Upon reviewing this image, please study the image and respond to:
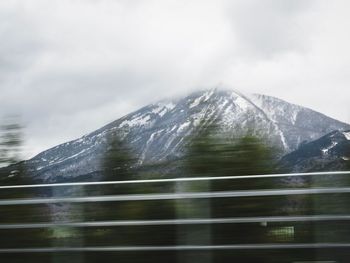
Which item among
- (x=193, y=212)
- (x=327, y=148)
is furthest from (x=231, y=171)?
(x=327, y=148)

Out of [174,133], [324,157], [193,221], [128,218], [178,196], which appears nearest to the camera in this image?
[193,221]

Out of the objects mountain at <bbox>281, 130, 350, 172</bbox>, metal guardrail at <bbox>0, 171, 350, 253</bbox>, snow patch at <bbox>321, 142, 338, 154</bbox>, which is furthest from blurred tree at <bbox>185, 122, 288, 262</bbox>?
snow patch at <bbox>321, 142, 338, 154</bbox>

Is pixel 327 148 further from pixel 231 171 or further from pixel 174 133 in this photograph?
pixel 174 133

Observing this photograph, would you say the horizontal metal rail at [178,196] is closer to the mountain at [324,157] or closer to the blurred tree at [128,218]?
the blurred tree at [128,218]

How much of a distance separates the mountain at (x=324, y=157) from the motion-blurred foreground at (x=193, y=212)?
0.85 feet

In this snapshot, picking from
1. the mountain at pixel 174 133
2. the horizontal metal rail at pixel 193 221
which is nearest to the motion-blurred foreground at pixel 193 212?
the horizontal metal rail at pixel 193 221

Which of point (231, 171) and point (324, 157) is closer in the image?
point (231, 171)

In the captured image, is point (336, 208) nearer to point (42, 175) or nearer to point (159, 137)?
point (159, 137)

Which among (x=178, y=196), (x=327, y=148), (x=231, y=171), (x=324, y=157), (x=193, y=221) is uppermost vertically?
(x=327, y=148)

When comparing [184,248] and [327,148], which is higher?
[327,148]

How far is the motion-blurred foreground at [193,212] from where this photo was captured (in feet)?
18.5

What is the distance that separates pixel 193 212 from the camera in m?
5.92

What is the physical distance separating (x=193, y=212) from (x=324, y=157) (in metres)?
1.69

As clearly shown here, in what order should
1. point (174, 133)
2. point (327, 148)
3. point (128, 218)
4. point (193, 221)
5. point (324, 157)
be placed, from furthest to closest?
1. point (174, 133)
2. point (327, 148)
3. point (324, 157)
4. point (128, 218)
5. point (193, 221)
